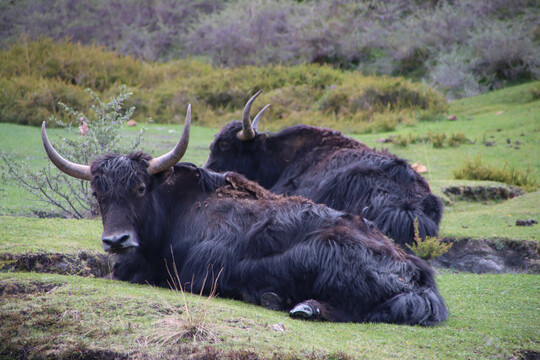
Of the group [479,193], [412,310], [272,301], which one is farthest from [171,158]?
[479,193]

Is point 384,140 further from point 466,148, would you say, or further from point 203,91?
point 203,91

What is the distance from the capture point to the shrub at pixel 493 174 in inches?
396

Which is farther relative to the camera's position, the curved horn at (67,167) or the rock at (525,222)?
the rock at (525,222)

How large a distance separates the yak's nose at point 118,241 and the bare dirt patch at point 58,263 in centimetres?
67

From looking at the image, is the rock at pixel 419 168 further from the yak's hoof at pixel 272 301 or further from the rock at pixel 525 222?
the yak's hoof at pixel 272 301

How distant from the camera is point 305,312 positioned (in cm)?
408

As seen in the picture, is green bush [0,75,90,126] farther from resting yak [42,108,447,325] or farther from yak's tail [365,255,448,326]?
yak's tail [365,255,448,326]

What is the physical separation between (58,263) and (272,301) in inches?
76.1

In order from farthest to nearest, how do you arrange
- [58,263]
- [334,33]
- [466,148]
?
[334,33]
[466,148]
[58,263]

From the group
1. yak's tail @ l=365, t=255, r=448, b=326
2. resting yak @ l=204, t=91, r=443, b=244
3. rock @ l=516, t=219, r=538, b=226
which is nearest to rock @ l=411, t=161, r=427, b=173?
resting yak @ l=204, t=91, r=443, b=244

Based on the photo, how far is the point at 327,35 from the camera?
2722 centimetres

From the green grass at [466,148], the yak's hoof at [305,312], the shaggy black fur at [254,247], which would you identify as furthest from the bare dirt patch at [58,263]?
the green grass at [466,148]

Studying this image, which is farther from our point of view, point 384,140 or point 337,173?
point 384,140

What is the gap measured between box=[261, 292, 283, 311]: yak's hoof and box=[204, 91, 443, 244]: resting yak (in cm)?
231
